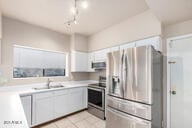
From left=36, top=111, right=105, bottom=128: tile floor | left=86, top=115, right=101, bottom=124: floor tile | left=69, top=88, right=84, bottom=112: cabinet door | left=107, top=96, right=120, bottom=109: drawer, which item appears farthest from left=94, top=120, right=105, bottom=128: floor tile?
left=69, top=88, right=84, bottom=112: cabinet door

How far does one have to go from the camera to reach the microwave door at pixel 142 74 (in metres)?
1.86

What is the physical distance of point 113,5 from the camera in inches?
90.8

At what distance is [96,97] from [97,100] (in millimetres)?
88

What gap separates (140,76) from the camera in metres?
1.96

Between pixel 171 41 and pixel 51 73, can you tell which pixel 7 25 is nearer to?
pixel 51 73

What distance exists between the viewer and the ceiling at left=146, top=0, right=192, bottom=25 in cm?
178

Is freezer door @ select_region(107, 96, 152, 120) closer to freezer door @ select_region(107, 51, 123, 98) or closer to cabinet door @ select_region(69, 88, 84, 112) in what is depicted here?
freezer door @ select_region(107, 51, 123, 98)

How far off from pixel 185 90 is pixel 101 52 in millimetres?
2324

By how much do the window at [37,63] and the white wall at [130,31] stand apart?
1.35 metres

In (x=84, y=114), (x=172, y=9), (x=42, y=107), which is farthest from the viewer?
(x=84, y=114)

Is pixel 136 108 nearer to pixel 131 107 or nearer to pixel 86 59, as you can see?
pixel 131 107

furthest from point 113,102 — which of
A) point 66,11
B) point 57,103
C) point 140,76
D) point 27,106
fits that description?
point 66,11

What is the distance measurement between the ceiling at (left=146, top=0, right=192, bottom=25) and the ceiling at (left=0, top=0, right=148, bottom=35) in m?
0.36

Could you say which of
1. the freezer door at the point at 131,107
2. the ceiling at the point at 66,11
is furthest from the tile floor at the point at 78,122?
the ceiling at the point at 66,11
